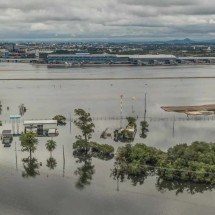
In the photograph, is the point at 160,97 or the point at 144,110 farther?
the point at 160,97

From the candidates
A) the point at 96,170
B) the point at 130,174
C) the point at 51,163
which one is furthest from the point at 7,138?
the point at 130,174

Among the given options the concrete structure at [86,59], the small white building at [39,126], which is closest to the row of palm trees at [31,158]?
the small white building at [39,126]

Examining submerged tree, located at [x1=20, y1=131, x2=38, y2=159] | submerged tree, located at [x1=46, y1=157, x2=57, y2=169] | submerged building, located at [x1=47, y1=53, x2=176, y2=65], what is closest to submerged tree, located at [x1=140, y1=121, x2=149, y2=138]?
submerged tree, located at [x1=46, y1=157, x2=57, y2=169]

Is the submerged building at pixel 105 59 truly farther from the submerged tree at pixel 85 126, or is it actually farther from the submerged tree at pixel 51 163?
the submerged tree at pixel 51 163

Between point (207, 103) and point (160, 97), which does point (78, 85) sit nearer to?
point (160, 97)

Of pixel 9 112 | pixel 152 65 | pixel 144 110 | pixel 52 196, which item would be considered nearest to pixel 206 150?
pixel 52 196

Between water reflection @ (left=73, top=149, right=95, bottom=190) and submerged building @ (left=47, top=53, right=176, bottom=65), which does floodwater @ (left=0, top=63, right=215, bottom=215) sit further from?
submerged building @ (left=47, top=53, right=176, bottom=65)
